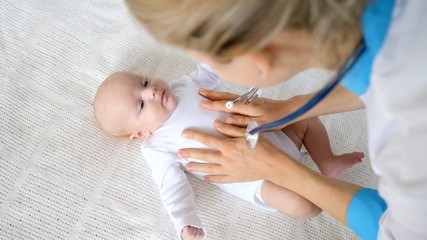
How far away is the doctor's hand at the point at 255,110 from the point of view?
112 cm

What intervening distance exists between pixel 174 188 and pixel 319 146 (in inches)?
17.3

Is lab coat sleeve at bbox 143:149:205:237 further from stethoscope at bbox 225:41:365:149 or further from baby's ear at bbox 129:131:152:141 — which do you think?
stethoscope at bbox 225:41:365:149

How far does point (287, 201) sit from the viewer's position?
3.77ft

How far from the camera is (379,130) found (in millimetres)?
690

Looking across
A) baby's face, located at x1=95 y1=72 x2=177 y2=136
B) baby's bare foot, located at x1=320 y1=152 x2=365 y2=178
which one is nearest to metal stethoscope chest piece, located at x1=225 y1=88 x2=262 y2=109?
baby's face, located at x1=95 y1=72 x2=177 y2=136

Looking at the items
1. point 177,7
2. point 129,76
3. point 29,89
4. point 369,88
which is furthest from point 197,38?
point 29,89

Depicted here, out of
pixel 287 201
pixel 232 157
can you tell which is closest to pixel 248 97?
pixel 232 157

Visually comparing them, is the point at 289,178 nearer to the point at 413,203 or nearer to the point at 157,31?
the point at 413,203

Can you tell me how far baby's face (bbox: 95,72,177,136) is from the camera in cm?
119

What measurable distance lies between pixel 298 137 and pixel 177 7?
31.4 inches

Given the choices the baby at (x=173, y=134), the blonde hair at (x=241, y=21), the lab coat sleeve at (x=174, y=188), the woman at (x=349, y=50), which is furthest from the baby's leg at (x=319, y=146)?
the blonde hair at (x=241, y=21)

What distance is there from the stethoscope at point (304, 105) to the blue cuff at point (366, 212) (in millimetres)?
267

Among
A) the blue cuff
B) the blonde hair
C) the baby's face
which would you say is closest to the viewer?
the blonde hair

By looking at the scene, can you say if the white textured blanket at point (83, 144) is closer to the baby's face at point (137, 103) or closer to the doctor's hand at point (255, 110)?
the baby's face at point (137, 103)
